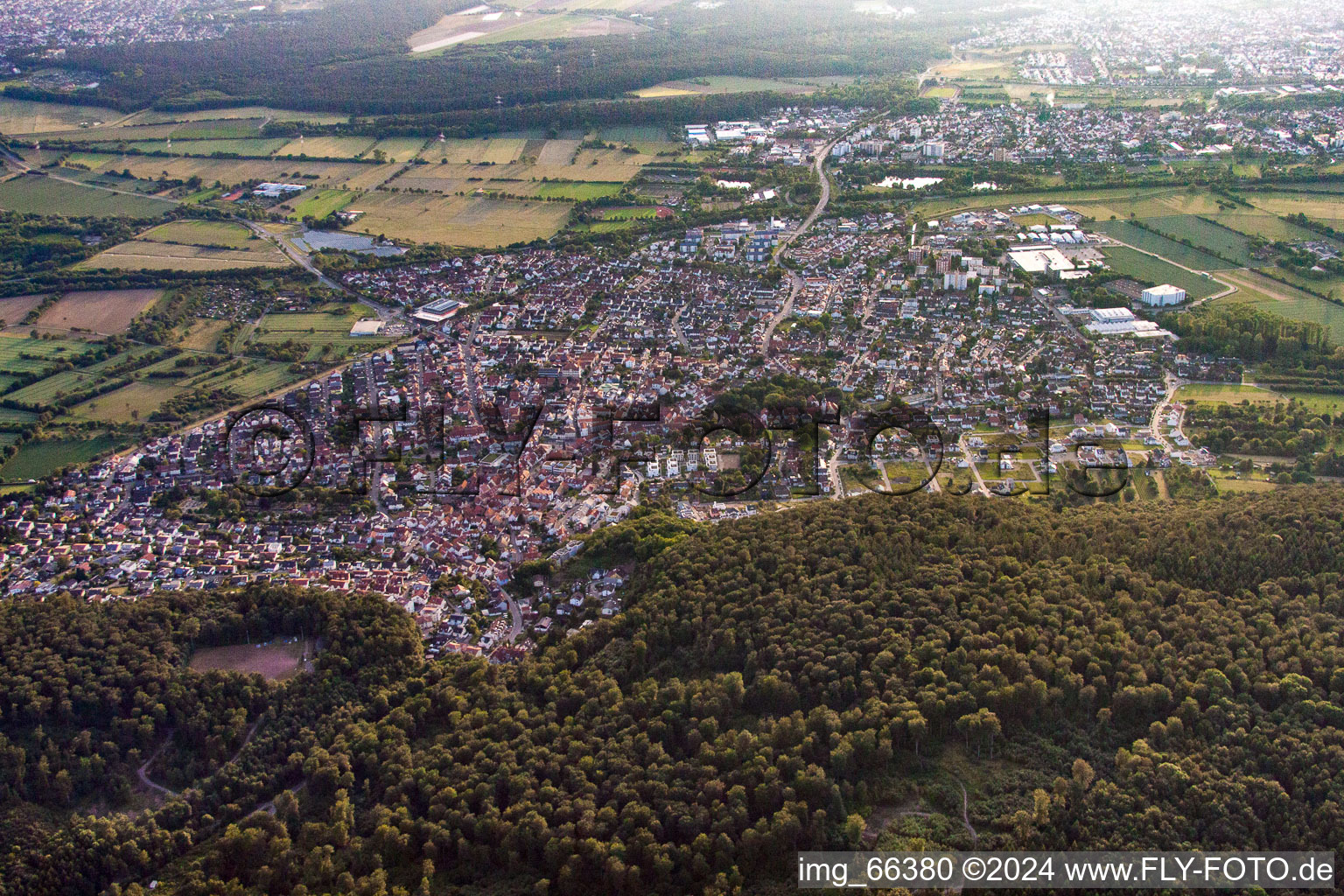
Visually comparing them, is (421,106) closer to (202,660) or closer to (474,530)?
(474,530)

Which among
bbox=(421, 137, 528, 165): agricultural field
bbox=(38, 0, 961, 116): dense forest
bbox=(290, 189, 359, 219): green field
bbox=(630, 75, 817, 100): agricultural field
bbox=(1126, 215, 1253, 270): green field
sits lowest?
bbox=(1126, 215, 1253, 270): green field

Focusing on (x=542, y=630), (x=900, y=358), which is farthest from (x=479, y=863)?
(x=900, y=358)

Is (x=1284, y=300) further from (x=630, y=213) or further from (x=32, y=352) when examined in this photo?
(x=32, y=352)

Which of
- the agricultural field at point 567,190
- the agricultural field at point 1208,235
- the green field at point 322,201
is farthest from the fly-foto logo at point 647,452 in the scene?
the agricultural field at point 567,190

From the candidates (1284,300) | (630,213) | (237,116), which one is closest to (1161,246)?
(1284,300)

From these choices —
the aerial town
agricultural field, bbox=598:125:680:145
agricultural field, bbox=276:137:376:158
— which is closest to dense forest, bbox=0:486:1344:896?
the aerial town

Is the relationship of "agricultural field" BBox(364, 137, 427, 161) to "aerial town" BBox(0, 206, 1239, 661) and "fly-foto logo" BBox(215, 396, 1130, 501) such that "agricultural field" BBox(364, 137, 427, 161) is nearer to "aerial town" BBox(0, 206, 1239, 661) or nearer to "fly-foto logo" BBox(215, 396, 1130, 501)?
"aerial town" BBox(0, 206, 1239, 661)
